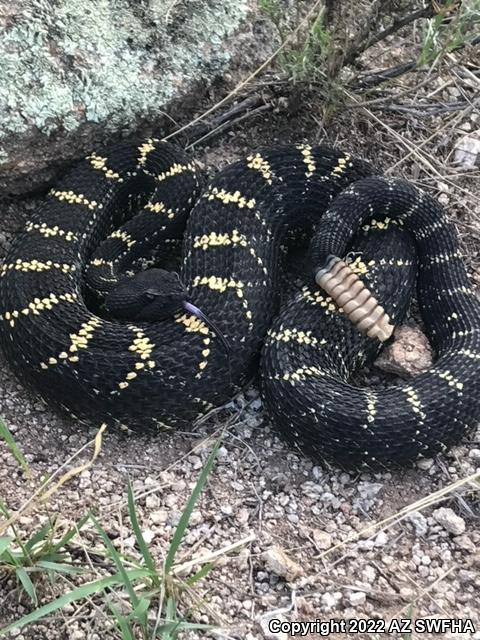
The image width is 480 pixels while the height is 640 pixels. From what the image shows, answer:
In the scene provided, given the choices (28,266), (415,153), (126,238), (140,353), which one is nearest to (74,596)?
(140,353)

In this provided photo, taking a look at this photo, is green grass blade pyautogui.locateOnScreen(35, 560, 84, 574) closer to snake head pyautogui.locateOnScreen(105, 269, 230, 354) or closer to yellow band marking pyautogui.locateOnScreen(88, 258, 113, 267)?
snake head pyautogui.locateOnScreen(105, 269, 230, 354)

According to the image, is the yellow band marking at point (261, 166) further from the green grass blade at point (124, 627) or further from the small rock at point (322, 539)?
the green grass blade at point (124, 627)

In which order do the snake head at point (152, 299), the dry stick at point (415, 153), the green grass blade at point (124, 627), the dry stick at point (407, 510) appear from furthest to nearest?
the dry stick at point (415, 153) < the snake head at point (152, 299) < the dry stick at point (407, 510) < the green grass blade at point (124, 627)

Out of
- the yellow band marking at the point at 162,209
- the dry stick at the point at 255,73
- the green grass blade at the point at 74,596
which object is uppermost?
the dry stick at the point at 255,73

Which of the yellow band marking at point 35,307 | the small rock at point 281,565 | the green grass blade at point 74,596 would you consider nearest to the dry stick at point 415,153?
the yellow band marking at point 35,307

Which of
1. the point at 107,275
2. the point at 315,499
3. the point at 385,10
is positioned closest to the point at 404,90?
the point at 385,10

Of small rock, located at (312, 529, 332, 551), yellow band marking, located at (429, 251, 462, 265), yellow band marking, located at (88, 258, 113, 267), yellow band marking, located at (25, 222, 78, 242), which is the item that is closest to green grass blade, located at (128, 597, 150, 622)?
small rock, located at (312, 529, 332, 551)

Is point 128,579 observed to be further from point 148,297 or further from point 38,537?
point 148,297
